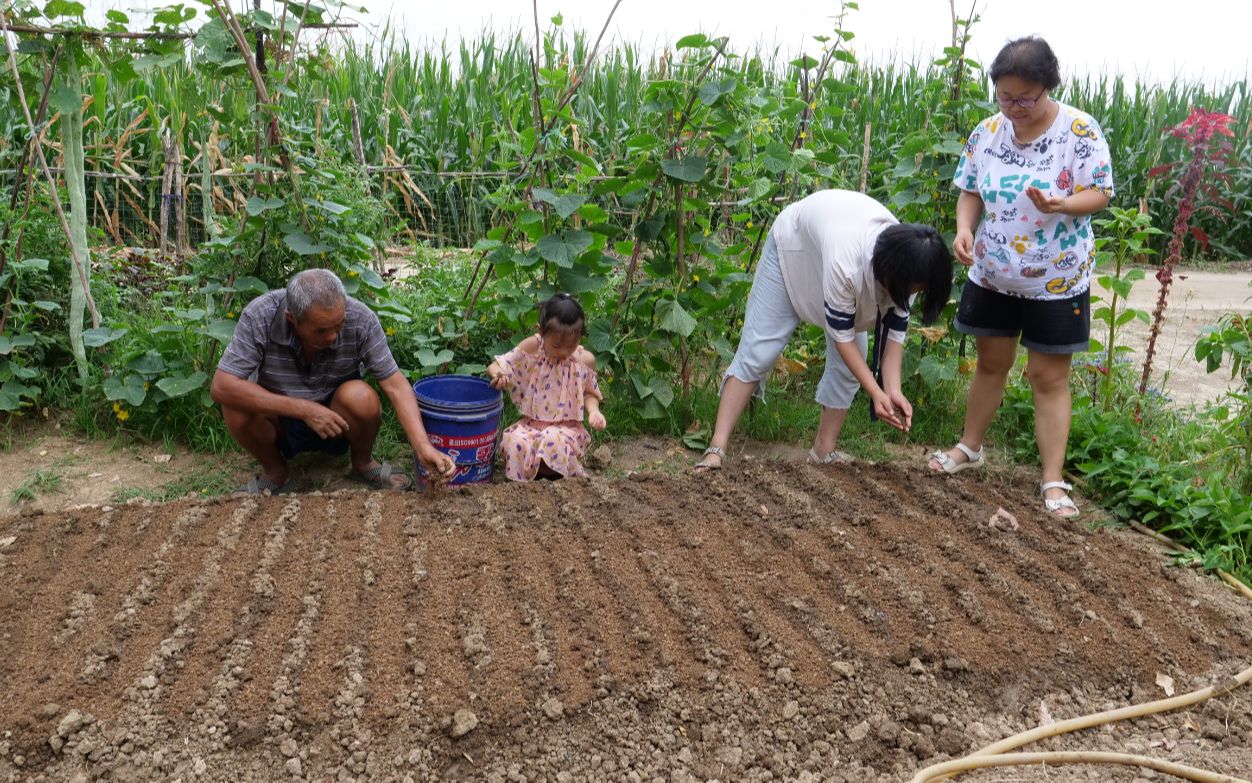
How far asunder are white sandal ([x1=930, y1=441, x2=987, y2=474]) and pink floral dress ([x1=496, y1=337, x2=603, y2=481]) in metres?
1.43

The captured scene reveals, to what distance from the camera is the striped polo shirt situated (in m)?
3.28

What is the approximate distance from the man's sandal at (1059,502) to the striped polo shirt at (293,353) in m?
2.39

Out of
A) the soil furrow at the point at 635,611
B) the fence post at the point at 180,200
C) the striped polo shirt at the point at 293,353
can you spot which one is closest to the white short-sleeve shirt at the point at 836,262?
the soil furrow at the point at 635,611

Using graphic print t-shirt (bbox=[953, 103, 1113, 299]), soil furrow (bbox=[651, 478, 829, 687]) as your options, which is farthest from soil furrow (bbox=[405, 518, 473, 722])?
graphic print t-shirt (bbox=[953, 103, 1113, 299])

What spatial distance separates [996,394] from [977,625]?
4.08ft

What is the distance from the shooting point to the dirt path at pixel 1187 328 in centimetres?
503

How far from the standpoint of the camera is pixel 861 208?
11.1ft

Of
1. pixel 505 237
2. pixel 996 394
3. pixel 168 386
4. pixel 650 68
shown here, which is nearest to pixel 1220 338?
pixel 996 394

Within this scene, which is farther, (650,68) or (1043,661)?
(650,68)

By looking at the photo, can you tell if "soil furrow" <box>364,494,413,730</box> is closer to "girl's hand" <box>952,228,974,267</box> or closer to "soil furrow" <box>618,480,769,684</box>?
"soil furrow" <box>618,480,769,684</box>

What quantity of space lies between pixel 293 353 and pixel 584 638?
59.6 inches

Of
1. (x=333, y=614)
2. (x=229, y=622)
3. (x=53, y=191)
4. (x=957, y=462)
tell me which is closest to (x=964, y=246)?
(x=957, y=462)

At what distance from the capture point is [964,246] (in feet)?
11.2

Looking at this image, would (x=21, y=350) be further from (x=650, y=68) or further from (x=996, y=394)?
(x=650, y=68)
